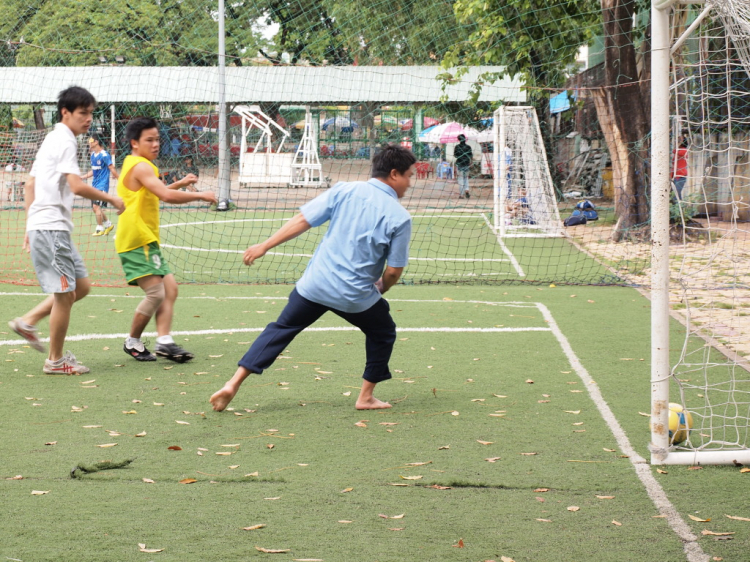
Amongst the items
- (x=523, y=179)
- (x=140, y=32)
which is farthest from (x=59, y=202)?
(x=140, y=32)

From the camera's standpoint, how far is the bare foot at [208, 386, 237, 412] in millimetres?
5363

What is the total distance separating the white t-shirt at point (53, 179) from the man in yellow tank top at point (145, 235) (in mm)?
474

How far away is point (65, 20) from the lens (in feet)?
90.8

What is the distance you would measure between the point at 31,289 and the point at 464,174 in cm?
1465

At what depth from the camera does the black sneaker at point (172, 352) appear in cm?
679

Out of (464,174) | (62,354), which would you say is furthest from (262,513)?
(464,174)

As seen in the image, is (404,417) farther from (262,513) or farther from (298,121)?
(298,121)

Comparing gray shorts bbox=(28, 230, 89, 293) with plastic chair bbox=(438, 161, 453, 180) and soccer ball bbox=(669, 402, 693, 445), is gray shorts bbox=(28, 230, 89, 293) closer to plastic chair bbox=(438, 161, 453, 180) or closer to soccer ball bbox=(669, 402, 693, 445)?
soccer ball bbox=(669, 402, 693, 445)

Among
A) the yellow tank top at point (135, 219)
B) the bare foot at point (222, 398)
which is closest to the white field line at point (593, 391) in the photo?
the yellow tank top at point (135, 219)

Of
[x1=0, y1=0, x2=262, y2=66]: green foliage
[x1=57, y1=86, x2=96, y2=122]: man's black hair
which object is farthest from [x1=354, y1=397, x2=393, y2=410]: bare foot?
[x1=0, y1=0, x2=262, y2=66]: green foliage

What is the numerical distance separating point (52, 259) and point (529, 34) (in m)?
12.2

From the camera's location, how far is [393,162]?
17.0ft

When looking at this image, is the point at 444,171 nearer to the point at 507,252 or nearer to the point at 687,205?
the point at 507,252

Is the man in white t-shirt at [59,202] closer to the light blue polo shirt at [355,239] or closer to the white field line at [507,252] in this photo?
the light blue polo shirt at [355,239]
